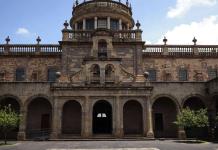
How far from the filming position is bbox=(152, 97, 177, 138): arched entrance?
115 feet

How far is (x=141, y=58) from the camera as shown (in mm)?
36438

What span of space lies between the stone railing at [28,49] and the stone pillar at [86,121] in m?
9.32

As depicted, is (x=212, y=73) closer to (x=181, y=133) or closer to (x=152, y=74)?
(x=152, y=74)

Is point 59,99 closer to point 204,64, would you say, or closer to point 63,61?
point 63,61

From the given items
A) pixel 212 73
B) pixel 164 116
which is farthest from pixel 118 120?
pixel 212 73

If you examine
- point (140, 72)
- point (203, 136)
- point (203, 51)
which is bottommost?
point (203, 136)

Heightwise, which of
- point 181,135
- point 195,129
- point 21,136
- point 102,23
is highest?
point 102,23

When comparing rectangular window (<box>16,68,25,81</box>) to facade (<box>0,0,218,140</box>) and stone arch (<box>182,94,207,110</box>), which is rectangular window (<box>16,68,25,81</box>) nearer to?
facade (<box>0,0,218,140</box>)

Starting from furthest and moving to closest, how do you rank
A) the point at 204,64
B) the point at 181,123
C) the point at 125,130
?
1. the point at 204,64
2. the point at 125,130
3. the point at 181,123

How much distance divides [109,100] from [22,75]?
40.4 feet

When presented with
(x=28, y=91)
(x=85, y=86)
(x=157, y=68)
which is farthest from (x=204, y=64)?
(x=28, y=91)

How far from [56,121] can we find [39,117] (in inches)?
174

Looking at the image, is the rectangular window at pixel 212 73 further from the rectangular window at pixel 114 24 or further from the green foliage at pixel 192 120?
the rectangular window at pixel 114 24

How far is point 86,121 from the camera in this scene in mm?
31109
